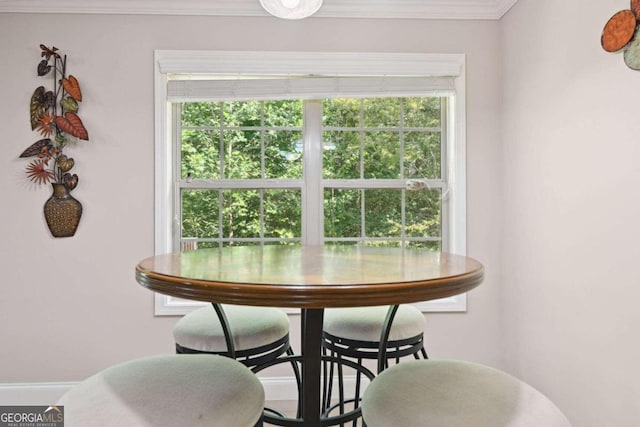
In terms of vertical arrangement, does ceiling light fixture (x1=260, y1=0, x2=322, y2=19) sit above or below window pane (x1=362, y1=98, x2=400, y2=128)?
above

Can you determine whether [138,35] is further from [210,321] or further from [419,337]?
[419,337]

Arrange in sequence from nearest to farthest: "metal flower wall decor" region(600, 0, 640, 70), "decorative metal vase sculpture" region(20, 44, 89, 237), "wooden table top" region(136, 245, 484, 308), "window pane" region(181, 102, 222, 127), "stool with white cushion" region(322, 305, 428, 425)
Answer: "wooden table top" region(136, 245, 484, 308) < "metal flower wall decor" region(600, 0, 640, 70) < "stool with white cushion" region(322, 305, 428, 425) < "decorative metal vase sculpture" region(20, 44, 89, 237) < "window pane" region(181, 102, 222, 127)

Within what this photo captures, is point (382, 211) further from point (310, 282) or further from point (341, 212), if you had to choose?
point (310, 282)

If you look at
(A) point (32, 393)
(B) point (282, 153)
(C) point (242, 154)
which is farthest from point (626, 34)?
(A) point (32, 393)

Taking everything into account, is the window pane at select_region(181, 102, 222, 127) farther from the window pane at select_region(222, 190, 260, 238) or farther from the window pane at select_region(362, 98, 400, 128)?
the window pane at select_region(362, 98, 400, 128)

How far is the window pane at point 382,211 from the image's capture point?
2.46 metres

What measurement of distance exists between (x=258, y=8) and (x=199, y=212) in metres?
1.34

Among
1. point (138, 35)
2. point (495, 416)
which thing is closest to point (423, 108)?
point (138, 35)

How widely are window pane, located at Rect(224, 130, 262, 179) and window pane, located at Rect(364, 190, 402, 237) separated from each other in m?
0.77

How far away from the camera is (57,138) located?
86.5 inches

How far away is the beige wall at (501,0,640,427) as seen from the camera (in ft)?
4.74

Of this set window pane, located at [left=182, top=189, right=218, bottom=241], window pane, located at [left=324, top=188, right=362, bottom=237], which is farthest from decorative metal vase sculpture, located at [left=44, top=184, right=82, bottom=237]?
window pane, located at [left=324, top=188, right=362, bottom=237]

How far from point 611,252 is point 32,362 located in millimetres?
3126

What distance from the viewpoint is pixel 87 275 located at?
7.38 feet
